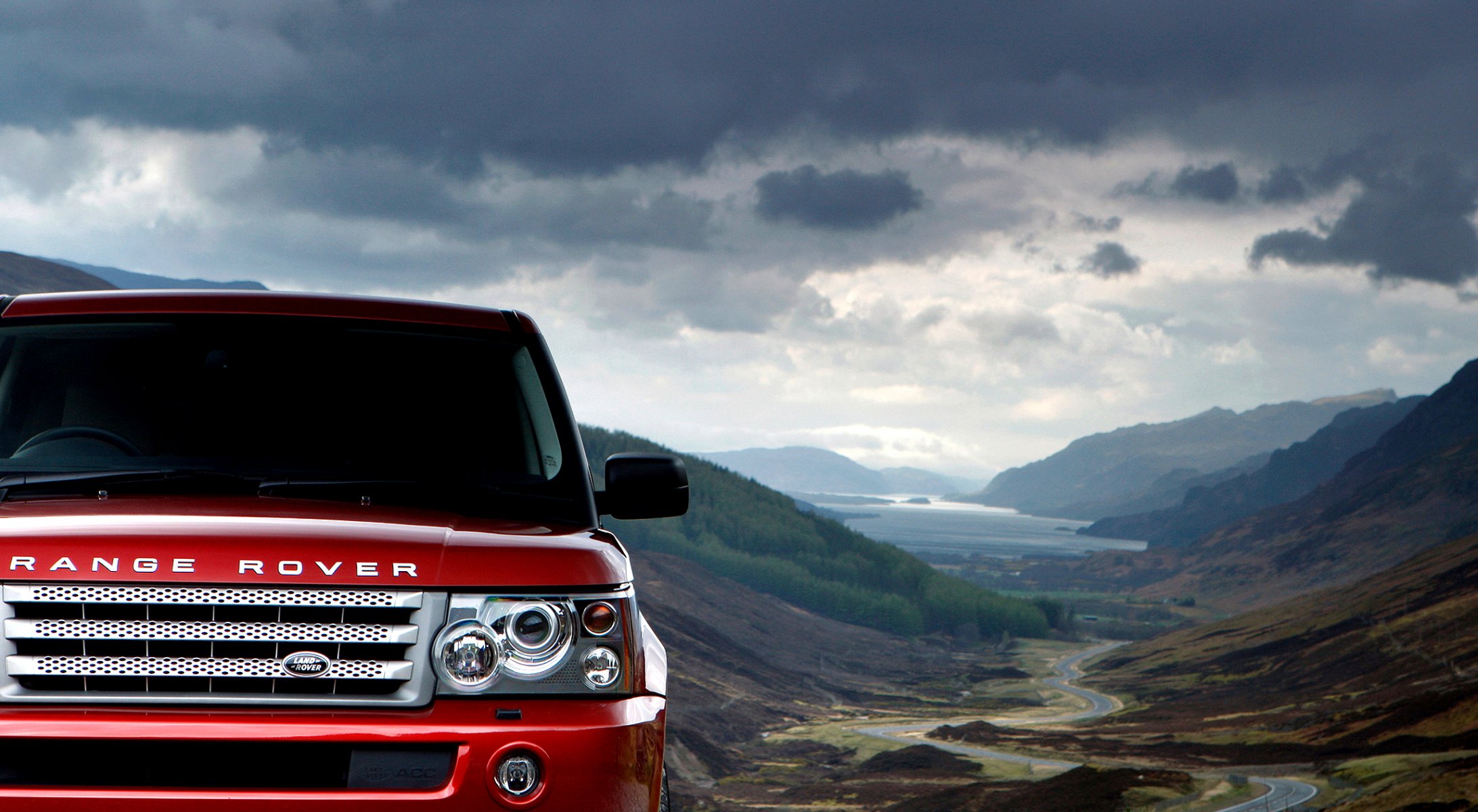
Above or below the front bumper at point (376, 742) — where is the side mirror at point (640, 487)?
above

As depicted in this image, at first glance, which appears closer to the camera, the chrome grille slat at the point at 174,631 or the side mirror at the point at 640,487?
the chrome grille slat at the point at 174,631

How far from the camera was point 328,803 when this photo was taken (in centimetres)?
361

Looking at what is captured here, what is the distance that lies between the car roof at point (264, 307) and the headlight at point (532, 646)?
2.00 meters

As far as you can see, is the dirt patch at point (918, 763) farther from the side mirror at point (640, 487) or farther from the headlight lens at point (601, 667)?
the headlight lens at point (601, 667)

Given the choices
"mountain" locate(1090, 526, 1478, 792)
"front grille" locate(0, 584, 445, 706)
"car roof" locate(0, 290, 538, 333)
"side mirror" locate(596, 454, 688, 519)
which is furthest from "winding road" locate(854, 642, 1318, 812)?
"front grille" locate(0, 584, 445, 706)

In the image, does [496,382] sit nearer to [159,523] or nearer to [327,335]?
[327,335]

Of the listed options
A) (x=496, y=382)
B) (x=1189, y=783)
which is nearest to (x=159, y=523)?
(x=496, y=382)

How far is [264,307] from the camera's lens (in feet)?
18.2

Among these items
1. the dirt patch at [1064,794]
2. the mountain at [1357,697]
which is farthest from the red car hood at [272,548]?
the mountain at [1357,697]

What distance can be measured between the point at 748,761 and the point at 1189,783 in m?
62.0

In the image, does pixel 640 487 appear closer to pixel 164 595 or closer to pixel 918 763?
pixel 164 595

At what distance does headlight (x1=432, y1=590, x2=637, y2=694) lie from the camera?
381 centimetres

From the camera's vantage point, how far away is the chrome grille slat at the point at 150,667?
11.9 ft

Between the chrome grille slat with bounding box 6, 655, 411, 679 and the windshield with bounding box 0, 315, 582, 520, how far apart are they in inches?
64.6
